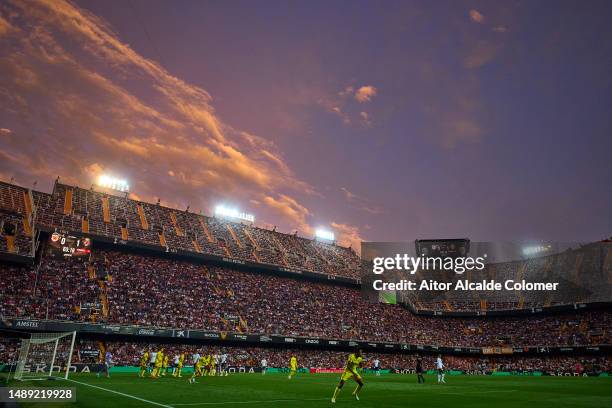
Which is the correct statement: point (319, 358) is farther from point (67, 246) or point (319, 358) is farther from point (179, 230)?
point (67, 246)

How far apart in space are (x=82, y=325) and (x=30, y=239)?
12.6 metres

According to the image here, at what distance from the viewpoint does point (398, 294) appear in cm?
8275

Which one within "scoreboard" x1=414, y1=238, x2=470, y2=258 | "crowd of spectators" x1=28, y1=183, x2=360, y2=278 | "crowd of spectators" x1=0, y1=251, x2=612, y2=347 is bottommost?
"crowd of spectators" x1=0, y1=251, x2=612, y2=347

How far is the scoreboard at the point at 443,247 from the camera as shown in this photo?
3332 inches

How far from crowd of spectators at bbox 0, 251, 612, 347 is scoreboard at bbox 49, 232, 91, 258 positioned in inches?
183

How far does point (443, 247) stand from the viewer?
281 feet

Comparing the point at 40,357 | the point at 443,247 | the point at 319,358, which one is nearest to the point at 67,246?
the point at 40,357

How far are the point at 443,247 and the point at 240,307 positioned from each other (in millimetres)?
43871

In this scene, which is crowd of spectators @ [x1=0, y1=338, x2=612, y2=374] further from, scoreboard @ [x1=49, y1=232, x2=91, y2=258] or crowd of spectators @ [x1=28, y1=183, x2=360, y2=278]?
crowd of spectators @ [x1=28, y1=183, x2=360, y2=278]

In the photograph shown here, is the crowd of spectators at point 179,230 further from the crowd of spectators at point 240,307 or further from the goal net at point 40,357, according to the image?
the goal net at point 40,357

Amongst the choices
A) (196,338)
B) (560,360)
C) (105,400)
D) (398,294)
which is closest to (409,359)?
(398,294)

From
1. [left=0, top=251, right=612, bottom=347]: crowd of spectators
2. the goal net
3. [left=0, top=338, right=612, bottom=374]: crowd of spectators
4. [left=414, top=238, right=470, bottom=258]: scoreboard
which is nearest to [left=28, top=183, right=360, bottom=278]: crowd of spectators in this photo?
[left=0, top=251, right=612, bottom=347]: crowd of spectators

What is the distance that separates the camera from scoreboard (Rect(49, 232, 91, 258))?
46125mm

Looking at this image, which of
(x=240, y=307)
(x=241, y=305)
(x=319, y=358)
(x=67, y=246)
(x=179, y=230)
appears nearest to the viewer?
(x=67, y=246)
